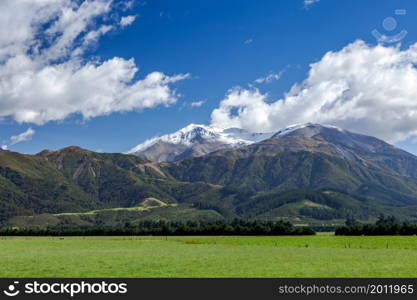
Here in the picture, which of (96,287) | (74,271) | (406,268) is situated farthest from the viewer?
(406,268)

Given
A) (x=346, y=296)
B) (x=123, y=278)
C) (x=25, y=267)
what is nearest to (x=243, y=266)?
(x=123, y=278)

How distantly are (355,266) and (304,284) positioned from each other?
26.4m

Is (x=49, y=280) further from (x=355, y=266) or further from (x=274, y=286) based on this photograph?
(x=355, y=266)

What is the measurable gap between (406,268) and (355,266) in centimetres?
734

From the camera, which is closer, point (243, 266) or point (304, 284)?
point (304, 284)

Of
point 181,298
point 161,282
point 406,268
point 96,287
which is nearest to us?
point 181,298

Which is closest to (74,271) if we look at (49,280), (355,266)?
(49,280)

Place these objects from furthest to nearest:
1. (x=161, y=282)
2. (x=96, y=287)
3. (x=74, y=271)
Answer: (x=74, y=271)
(x=161, y=282)
(x=96, y=287)

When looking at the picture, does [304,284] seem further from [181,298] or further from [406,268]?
[406,268]

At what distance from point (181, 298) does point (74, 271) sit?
25.2 m

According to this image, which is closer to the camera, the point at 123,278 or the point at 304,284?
the point at 304,284

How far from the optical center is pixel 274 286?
45.6 meters

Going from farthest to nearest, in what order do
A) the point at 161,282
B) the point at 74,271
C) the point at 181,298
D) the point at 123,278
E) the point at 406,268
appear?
the point at 406,268
the point at 74,271
the point at 123,278
the point at 161,282
the point at 181,298

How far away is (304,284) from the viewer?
154 ft
